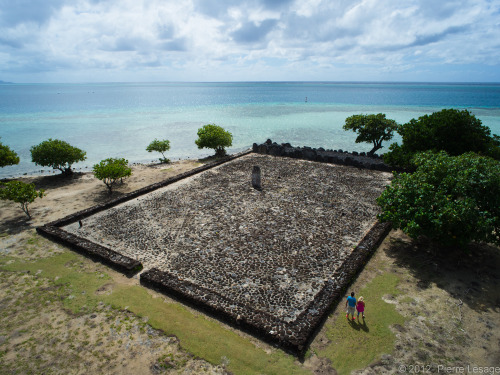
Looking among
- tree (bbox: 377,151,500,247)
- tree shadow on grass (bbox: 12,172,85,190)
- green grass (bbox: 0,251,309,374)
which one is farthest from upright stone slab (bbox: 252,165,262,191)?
tree shadow on grass (bbox: 12,172,85,190)

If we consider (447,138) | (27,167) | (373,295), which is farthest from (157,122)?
(373,295)

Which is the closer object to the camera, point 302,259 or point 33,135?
point 302,259

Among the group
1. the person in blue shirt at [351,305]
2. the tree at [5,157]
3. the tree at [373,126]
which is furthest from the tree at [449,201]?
the tree at [5,157]

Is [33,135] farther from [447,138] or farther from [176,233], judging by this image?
[447,138]

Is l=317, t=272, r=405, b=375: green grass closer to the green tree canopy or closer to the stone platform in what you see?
the stone platform

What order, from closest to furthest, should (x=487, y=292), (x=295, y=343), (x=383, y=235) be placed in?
(x=295, y=343), (x=487, y=292), (x=383, y=235)

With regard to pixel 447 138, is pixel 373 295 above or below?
below

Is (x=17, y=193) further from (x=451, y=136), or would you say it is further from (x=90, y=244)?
(x=451, y=136)
